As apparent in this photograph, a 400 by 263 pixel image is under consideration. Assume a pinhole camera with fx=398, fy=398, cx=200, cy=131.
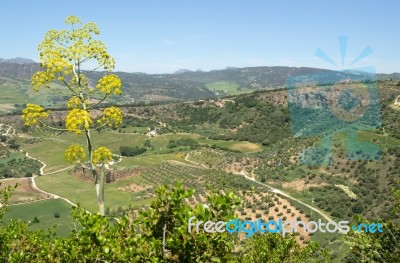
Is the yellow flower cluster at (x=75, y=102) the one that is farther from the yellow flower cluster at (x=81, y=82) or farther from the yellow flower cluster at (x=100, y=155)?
the yellow flower cluster at (x=100, y=155)

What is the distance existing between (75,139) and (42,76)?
500 ft

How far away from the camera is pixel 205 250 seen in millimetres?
8078

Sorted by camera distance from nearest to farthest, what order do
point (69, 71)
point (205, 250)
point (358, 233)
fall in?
point (205, 250)
point (69, 71)
point (358, 233)

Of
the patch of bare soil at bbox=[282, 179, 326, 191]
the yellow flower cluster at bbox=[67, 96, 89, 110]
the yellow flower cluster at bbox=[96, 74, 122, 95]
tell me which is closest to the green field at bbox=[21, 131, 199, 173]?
the patch of bare soil at bbox=[282, 179, 326, 191]

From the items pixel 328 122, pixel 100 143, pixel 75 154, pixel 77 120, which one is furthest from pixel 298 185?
pixel 100 143

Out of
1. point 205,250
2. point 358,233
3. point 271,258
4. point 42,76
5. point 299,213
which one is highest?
point 42,76

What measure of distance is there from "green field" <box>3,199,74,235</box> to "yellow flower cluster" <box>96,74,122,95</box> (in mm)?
65423

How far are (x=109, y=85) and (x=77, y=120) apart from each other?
1.66 meters

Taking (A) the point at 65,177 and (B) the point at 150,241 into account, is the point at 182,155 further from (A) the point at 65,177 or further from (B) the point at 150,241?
(B) the point at 150,241

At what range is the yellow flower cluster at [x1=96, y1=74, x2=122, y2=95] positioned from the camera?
1261cm

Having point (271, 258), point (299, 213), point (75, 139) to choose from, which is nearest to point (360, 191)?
point (299, 213)

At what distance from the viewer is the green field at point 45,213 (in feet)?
249

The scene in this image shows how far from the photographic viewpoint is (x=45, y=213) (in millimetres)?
82250

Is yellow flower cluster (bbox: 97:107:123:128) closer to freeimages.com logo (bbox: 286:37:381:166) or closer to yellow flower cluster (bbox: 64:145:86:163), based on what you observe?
yellow flower cluster (bbox: 64:145:86:163)
